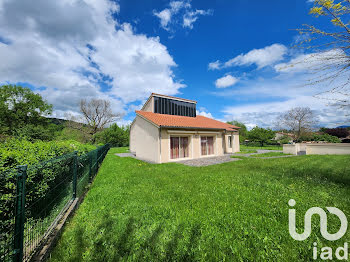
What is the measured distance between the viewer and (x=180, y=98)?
17.5 meters

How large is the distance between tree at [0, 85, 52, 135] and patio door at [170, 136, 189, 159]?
30.3 metres

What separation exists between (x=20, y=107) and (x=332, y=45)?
1620 inches

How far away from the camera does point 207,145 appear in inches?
596

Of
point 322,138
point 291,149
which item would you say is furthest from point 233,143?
point 322,138

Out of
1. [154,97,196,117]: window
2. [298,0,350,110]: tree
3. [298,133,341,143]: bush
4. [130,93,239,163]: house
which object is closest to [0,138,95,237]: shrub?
[298,0,350,110]: tree

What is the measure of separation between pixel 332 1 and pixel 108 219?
7276mm

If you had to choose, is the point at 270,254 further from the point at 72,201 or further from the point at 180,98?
the point at 180,98

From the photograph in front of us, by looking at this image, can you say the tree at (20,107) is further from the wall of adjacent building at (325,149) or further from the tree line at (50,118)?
the wall of adjacent building at (325,149)

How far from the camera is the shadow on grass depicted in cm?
234

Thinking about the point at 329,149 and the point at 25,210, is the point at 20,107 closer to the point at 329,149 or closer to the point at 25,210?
the point at 25,210

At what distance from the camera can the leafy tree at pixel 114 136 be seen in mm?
36138

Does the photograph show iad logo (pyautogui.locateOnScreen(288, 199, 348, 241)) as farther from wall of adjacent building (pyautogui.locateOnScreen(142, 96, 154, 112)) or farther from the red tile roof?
wall of adjacent building (pyautogui.locateOnScreen(142, 96, 154, 112))

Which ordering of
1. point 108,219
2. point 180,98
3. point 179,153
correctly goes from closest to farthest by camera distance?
point 108,219
point 179,153
point 180,98

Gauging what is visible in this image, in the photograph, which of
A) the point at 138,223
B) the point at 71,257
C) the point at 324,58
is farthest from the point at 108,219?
the point at 324,58
